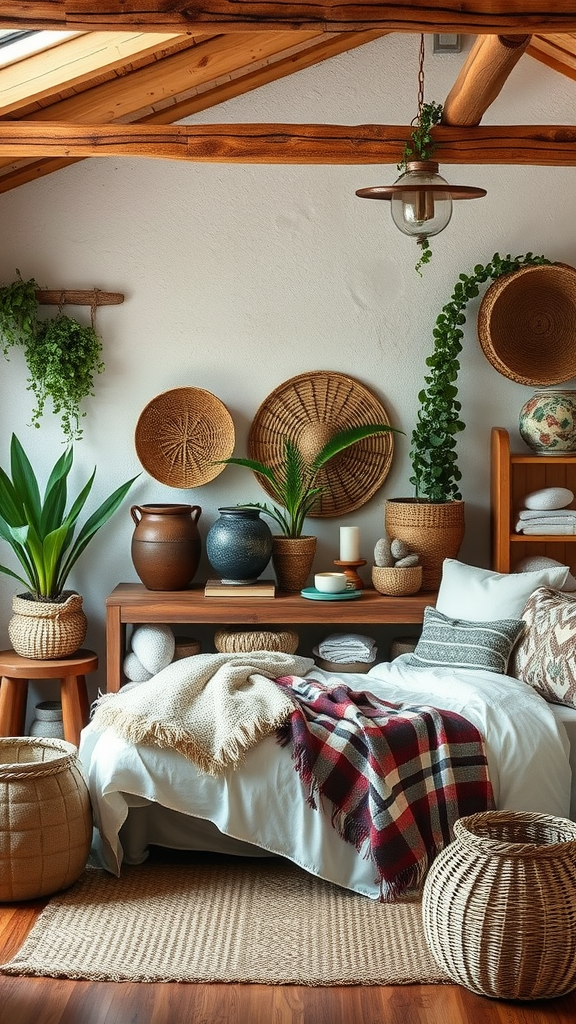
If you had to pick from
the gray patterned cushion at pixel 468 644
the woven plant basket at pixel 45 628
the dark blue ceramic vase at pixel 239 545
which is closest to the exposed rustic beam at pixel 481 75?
the dark blue ceramic vase at pixel 239 545

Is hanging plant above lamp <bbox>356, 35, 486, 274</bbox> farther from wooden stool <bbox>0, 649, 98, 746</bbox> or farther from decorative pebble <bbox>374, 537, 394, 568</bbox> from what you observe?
wooden stool <bbox>0, 649, 98, 746</bbox>

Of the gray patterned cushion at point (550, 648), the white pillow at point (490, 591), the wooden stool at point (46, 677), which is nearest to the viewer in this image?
the gray patterned cushion at point (550, 648)

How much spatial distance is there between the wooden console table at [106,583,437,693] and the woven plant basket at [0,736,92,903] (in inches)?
45.1

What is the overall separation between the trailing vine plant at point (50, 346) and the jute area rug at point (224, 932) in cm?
208

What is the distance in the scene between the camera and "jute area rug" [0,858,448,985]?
8.93 ft

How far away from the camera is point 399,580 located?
4383 millimetres

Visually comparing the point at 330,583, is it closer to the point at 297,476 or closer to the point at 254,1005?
the point at 297,476

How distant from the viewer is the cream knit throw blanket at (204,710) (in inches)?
127

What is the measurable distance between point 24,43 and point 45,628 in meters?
2.15

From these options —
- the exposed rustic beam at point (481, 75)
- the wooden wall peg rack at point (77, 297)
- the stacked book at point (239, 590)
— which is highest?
the exposed rustic beam at point (481, 75)

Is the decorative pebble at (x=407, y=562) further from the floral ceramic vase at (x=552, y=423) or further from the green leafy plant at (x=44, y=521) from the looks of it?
the green leafy plant at (x=44, y=521)

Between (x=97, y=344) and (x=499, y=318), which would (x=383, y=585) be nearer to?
(x=499, y=318)

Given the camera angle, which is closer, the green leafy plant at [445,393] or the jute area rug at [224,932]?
the jute area rug at [224,932]

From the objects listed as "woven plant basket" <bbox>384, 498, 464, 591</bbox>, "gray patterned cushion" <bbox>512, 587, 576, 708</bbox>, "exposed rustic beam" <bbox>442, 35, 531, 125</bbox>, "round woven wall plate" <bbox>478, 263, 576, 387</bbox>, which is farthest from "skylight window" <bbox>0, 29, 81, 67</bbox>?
"gray patterned cushion" <bbox>512, 587, 576, 708</bbox>
